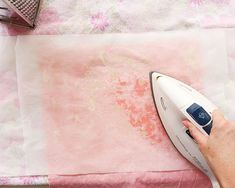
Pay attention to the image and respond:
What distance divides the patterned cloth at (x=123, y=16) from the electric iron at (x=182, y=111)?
11cm

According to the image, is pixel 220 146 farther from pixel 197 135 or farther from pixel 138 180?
pixel 138 180

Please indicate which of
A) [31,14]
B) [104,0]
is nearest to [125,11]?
[104,0]

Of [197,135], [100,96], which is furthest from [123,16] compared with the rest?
[197,135]

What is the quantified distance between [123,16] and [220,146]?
299 millimetres

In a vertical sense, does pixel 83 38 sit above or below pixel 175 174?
above

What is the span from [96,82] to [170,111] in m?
0.15

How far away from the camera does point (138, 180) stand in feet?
2.75

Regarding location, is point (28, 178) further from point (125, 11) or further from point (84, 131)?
point (125, 11)

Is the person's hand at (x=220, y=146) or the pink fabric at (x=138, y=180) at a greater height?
the person's hand at (x=220, y=146)

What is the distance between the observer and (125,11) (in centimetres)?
85

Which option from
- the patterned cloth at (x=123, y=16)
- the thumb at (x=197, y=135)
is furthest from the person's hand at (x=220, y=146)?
the patterned cloth at (x=123, y=16)

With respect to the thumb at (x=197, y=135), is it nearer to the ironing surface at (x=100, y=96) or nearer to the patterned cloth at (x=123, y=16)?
the ironing surface at (x=100, y=96)

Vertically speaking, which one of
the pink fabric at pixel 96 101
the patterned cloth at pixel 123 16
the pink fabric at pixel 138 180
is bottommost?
the pink fabric at pixel 138 180

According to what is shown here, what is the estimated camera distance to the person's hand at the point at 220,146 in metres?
0.73
